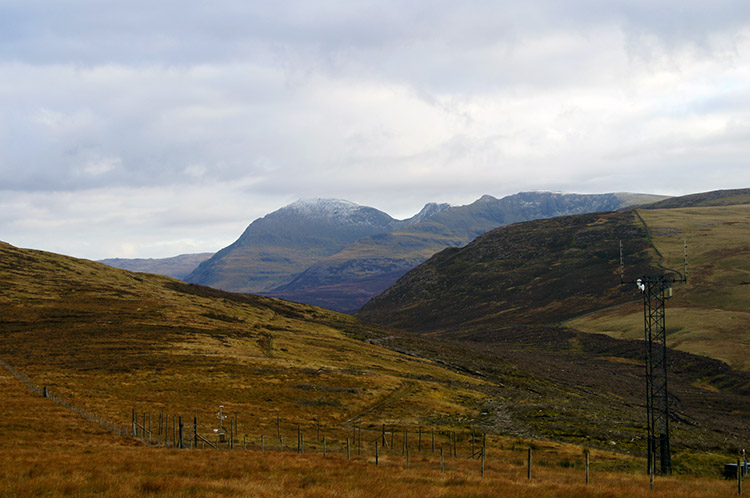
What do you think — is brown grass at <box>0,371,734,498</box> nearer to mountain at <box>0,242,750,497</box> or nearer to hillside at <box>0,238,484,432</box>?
mountain at <box>0,242,750,497</box>

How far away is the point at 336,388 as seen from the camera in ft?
286

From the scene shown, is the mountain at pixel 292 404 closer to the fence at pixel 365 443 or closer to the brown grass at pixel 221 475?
the brown grass at pixel 221 475

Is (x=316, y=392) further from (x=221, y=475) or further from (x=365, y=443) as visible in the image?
(x=221, y=475)

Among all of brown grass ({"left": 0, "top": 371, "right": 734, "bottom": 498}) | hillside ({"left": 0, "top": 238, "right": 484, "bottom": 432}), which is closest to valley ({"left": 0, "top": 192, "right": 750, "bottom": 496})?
brown grass ({"left": 0, "top": 371, "right": 734, "bottom": 498})

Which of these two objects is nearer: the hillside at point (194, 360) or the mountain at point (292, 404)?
the mountain at point (292, 404)

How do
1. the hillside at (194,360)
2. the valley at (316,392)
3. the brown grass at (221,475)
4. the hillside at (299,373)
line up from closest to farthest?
the brown grass at (221,475)
the valley at (316,392)
the hillside at (299,373)
the hillside at (194,360)

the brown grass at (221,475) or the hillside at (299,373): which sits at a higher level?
the brown grass at (221,475)

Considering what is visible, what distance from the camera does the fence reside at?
41.9m

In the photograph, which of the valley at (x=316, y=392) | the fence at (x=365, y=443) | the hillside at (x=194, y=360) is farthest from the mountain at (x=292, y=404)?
the hillside at (x=194, y=360)

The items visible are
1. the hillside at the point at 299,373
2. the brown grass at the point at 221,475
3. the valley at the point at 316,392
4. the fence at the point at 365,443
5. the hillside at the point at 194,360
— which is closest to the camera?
the brown grass at the point at 221,475

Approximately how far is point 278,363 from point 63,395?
4151cm

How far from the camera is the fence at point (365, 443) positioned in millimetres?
41938

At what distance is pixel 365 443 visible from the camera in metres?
55.1

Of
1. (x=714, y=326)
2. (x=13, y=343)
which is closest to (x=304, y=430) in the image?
(x=13, y=343)
